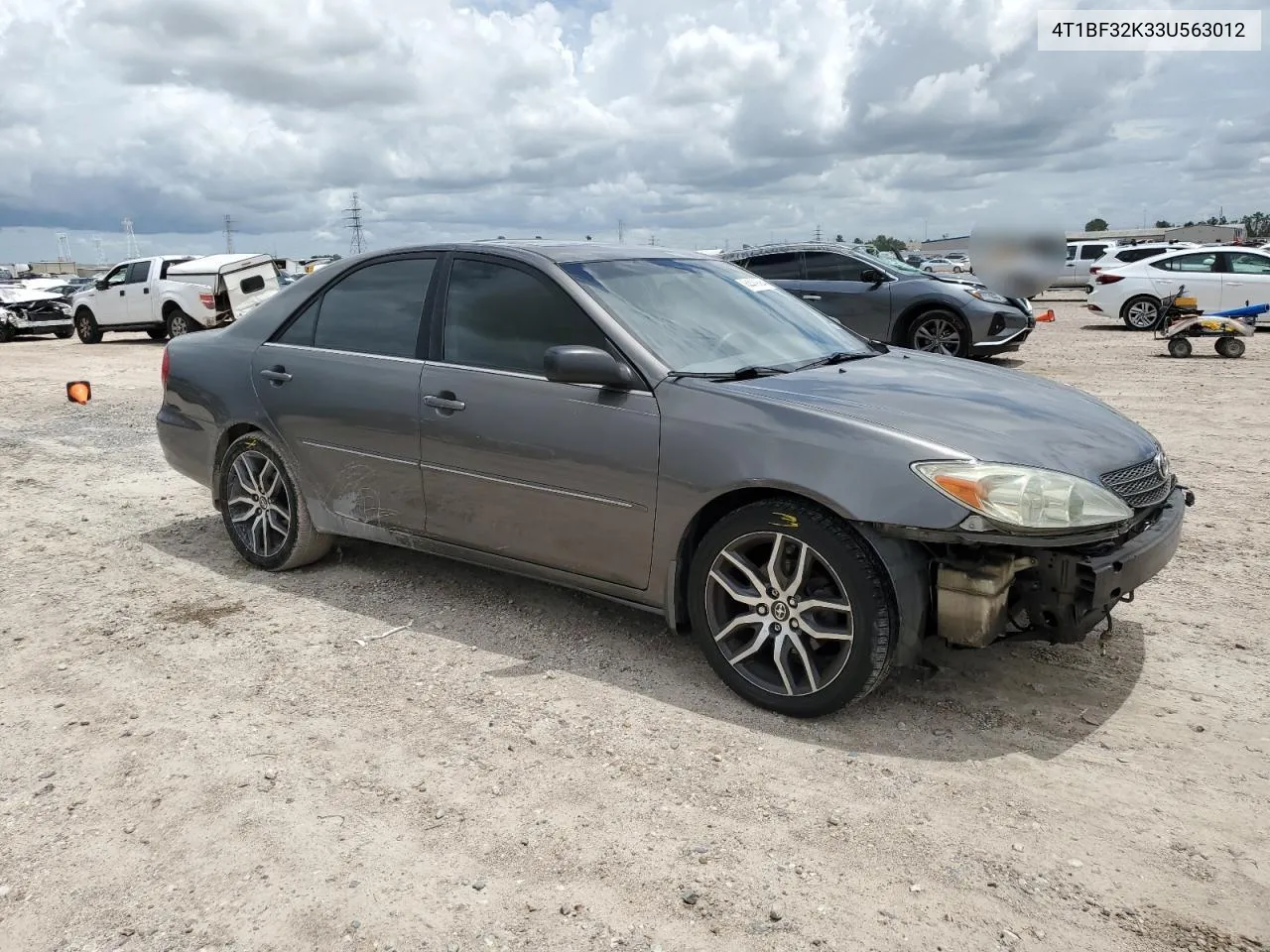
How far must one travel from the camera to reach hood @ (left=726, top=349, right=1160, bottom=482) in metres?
3.38

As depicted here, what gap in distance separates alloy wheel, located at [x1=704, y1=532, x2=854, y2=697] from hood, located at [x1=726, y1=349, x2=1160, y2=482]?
524 millimetres

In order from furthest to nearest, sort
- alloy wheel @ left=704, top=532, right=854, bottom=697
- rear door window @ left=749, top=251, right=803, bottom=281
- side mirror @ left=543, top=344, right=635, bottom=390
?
1. rear door window @ left=749, top=251, right=803, bottom=281
2. side mirror @ left=543, top=344, right=635, bottom=390
3. alloy wheel @ left=704, top=532, right=854, bottom=697

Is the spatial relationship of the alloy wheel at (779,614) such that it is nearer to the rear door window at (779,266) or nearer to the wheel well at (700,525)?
the wheel well at (700,525)

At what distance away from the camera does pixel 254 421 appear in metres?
5.07

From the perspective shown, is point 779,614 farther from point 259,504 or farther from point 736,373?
point 259,504

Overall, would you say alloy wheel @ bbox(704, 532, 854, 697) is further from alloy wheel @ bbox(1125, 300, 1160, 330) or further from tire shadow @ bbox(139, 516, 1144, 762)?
alloy wheel @ bbox(1125, 300, 1160, 330)

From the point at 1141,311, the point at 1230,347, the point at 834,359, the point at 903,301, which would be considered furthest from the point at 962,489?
the point at 1141,311

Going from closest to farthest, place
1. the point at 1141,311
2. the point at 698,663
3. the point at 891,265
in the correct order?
the point at 698,663 → the point at 891,265 → the point at 1141,311

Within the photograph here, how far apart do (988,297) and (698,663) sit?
1085cm

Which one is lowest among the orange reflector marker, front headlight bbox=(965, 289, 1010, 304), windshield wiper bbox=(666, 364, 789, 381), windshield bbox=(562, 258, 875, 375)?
the orange reflector marker

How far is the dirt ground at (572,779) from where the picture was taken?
2.54 meters

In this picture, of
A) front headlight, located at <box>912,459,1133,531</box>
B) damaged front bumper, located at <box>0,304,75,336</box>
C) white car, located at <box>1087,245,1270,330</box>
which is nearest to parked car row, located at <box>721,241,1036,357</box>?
white car, located at <box>1087,245,1270,330</box>

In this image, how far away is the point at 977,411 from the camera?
144 inches

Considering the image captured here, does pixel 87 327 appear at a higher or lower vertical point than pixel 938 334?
lower
